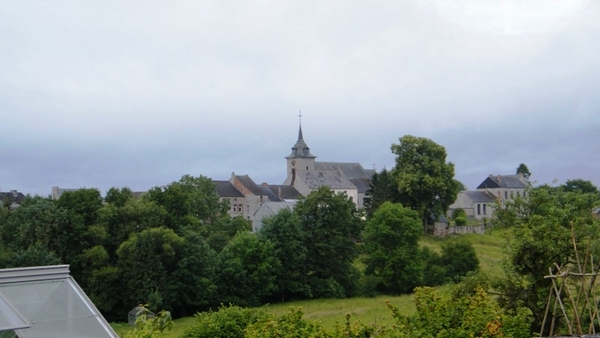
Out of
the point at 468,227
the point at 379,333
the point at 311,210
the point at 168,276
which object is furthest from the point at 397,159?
the point at 379,333

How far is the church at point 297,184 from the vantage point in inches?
3659

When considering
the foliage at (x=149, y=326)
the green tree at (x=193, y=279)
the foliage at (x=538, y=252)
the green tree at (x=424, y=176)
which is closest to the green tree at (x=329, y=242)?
the green tree at (x=193, y=279)

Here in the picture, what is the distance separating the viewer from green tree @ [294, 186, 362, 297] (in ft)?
164

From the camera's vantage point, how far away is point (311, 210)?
171 ft

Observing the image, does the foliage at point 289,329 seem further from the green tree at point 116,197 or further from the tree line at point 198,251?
the green tree at point 116,197

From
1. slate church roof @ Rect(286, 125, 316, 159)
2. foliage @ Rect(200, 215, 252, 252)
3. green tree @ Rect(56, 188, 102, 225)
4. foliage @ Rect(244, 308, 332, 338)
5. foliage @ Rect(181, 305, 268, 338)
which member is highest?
slate church roof @ Rect(286, 125, 316, 159)

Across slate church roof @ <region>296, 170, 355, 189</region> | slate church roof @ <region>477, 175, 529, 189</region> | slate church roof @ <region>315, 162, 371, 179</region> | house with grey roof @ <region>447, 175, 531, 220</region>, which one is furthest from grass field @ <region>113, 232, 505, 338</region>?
slate church roof @ <region>315, 162, 371, 179</region>

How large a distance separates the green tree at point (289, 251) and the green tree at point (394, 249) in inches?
Result: 209

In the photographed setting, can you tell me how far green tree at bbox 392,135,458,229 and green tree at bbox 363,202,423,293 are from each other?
12274 millimetres

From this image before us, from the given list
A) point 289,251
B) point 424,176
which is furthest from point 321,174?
point 289,251

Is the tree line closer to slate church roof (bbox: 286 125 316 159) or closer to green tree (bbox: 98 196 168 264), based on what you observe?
green tree (bbox: 98 196 168 264)

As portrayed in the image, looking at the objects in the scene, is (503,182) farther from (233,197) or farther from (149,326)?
(149,326)

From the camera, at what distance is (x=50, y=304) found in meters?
9.62

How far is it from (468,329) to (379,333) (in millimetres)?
1960
